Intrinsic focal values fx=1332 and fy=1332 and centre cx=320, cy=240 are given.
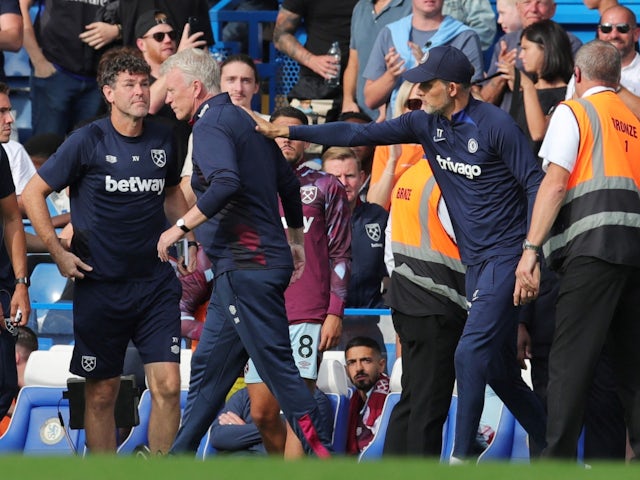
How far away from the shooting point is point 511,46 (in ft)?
34.0

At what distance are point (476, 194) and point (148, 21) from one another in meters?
4.53

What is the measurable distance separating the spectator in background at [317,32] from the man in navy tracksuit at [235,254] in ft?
15.4

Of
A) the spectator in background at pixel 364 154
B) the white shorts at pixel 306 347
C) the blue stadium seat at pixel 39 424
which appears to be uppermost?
the spectator in background at pixel 364 154

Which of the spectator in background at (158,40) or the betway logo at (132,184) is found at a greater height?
the spectator in background at (158,40)

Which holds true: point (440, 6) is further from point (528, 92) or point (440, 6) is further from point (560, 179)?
point (560, 179)

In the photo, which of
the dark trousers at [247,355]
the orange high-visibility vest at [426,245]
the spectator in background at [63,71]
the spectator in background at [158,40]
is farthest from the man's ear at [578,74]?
the spectator in background at [63,71]

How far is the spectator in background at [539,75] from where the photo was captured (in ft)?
30.2

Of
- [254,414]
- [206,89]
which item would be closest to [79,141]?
[206,89]

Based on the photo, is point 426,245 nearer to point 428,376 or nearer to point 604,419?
point 428,376

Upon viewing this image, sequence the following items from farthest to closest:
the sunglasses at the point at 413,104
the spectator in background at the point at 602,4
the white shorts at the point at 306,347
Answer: the spectator in background at the point at 602,4, the sunglasses at the point at 413,104, the white shorts at the point at 306,347

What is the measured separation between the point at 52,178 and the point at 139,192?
481 mm

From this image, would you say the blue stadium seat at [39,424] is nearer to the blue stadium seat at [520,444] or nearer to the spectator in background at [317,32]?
the blue stadium seat at [520,444]

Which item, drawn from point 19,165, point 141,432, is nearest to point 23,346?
point 141,432

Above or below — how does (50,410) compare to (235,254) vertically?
below
